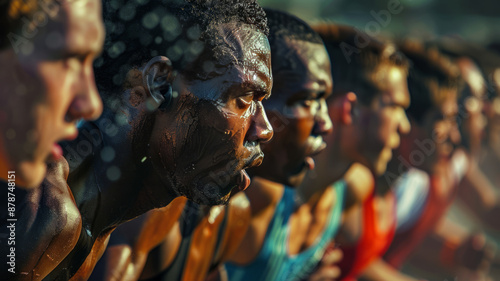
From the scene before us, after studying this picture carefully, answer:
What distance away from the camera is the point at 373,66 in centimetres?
257

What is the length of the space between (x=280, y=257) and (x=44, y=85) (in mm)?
1611

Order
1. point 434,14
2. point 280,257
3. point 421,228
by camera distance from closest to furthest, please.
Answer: point 280,257 → point 421,228 → point 434,14

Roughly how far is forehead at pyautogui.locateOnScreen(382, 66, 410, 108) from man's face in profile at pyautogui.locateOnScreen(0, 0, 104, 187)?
76.6 inches

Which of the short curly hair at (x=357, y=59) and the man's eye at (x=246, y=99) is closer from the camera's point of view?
the man's eye at (x=246, y=99)

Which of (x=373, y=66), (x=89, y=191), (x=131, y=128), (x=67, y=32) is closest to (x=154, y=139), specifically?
(x=131, y=128)

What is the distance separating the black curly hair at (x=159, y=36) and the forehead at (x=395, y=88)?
1.49 metres

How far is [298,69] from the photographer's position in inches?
71.3

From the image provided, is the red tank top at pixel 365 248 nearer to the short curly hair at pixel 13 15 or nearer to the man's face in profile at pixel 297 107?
the man's face in profile at pixel 297 107

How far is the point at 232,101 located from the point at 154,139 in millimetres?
154

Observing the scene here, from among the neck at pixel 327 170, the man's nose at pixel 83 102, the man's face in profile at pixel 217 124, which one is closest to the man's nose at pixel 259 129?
the man's face in profile at pixel 217 124

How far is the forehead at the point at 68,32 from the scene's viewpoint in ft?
2.55

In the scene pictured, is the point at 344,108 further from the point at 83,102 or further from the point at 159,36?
the point at 83,102

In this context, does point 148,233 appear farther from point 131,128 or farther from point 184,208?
point 131,128

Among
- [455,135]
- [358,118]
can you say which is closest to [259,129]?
[358,118]
